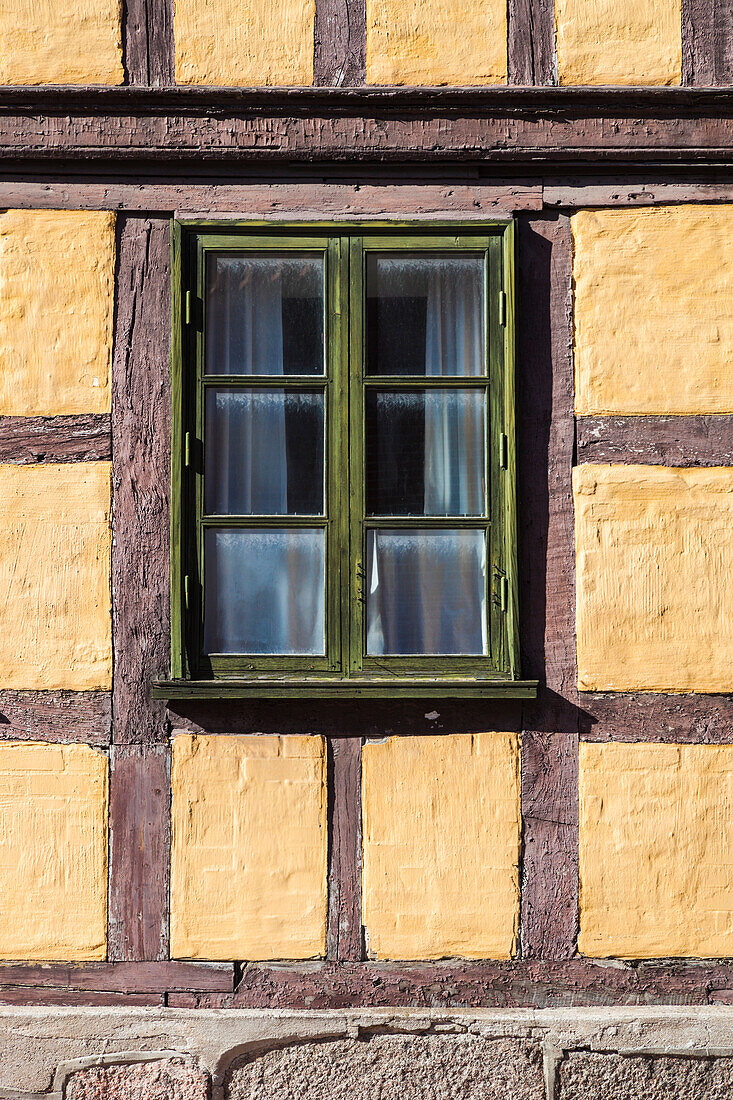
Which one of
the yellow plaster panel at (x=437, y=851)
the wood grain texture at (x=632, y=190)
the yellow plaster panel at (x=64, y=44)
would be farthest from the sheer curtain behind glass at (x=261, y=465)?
the wood grain texture at (x=632, y=190)

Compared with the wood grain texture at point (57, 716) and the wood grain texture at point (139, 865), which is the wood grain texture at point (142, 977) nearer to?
the wood grain texture at point (139, 865)

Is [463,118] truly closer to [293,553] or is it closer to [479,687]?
[293,553]

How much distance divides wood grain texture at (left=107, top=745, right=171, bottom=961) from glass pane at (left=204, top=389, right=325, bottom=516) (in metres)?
0.99

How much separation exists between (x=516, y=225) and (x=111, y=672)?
209 cm

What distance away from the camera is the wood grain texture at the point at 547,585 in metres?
3.06

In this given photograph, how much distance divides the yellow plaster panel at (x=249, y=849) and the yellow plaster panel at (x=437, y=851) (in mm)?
187

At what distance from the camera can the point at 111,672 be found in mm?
3096

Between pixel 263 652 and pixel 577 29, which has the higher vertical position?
pixel 577 29

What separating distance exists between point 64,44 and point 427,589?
2290 millimetres

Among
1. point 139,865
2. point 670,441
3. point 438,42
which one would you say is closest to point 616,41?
point 438,42

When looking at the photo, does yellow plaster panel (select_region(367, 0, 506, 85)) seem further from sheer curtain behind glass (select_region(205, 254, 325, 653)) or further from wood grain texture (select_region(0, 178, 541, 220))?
sheer curtain behind glass (select_region(205, 254, 325, 653))

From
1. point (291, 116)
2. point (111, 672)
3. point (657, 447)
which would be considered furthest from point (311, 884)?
point (291, 116)

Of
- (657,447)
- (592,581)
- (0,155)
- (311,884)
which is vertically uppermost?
(0,155)

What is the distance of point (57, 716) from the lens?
10.1ft
